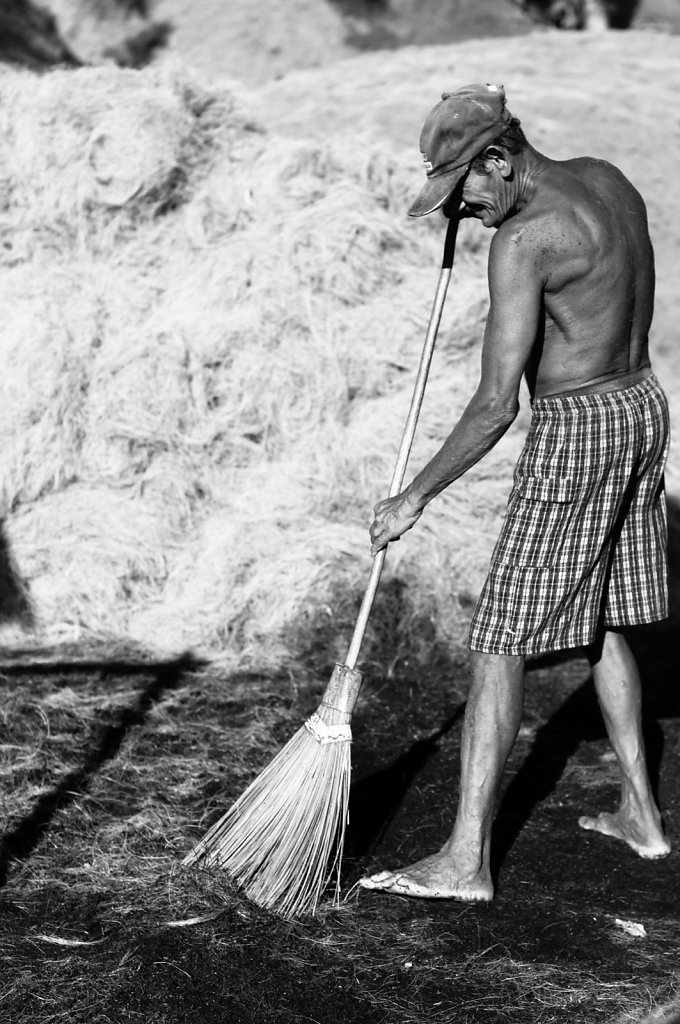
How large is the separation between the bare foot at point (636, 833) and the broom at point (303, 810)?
2.56 feet

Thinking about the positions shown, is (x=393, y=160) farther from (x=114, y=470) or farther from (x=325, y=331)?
(x=114, y=470)

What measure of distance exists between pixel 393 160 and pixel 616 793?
12.2 ft

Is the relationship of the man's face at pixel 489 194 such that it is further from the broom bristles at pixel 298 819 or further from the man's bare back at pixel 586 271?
the broom bristles at pixel 298 819

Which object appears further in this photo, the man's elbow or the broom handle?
the broom handle

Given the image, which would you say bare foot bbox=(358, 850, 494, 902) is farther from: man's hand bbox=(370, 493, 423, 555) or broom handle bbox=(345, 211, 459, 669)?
man's hand bbox=(370, 493, 423, 555)

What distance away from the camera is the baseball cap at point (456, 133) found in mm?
2580

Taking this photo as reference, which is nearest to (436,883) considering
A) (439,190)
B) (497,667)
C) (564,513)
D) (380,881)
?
(380,881)

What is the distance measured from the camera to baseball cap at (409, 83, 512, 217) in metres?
2.58

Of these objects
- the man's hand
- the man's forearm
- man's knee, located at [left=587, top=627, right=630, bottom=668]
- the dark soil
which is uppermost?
the man's forearm

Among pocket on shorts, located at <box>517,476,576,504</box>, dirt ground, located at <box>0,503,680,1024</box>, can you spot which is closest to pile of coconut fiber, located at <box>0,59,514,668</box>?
dirt ground, located at <box>0,503,680,1024</box>

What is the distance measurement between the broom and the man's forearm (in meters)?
0.13

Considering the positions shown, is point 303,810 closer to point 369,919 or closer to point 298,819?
point 298,819

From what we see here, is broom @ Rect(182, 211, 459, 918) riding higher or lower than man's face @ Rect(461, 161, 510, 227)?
lower

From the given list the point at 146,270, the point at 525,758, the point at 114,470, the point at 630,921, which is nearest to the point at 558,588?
the point at 630,921
